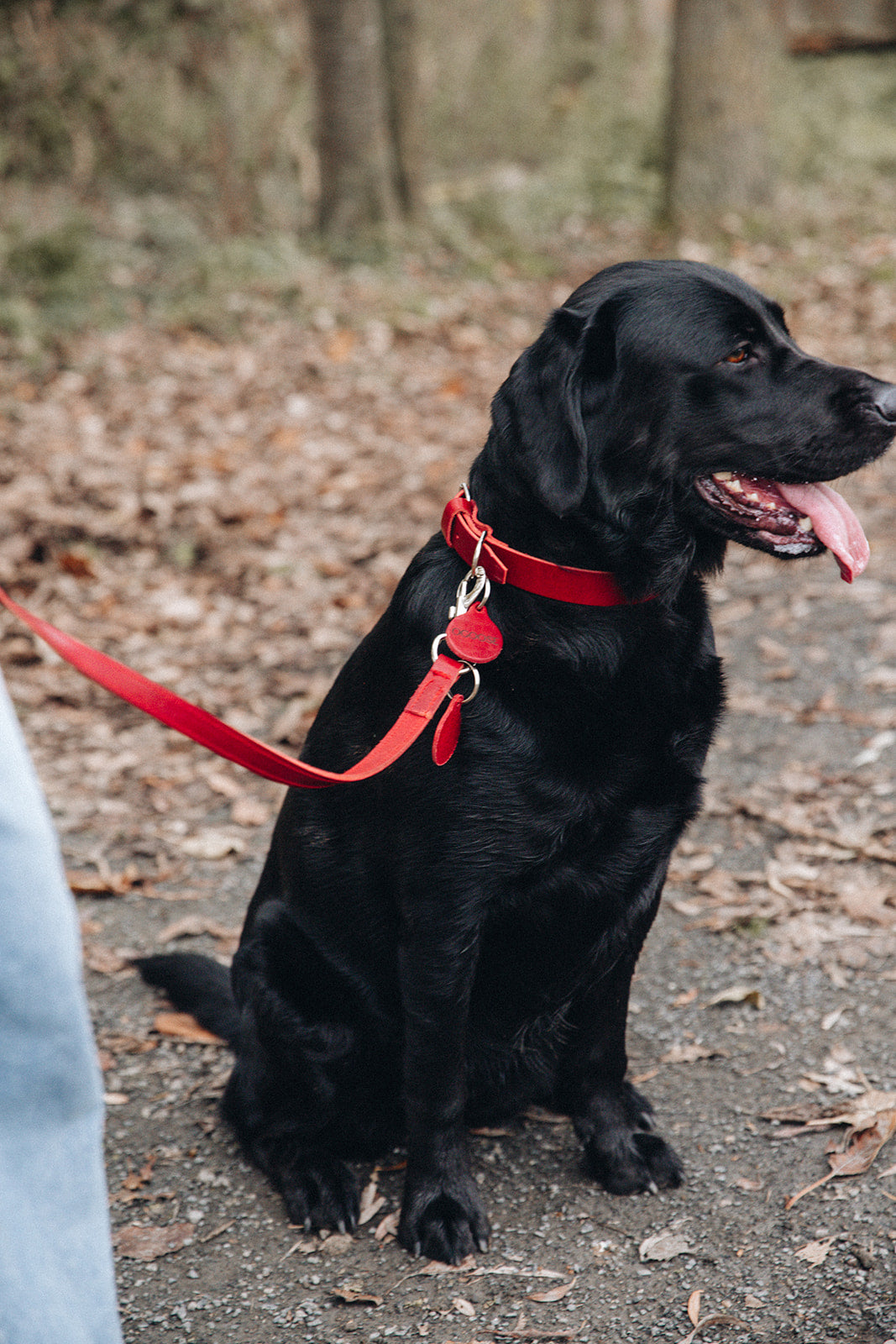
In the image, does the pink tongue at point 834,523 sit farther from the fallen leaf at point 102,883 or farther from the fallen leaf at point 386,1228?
the fallen leaf at point 102,883

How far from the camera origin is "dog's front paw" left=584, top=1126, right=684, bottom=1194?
95.2 inches

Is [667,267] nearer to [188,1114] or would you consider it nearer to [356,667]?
[356,667]

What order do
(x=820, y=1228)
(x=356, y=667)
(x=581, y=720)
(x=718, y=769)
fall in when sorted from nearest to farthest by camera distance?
(x=581, y=720), (x=820, y=1228), (x=356, y=667), (x=718, y=769)

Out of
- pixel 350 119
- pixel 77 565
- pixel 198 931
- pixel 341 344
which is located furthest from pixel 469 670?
pixel 350 119

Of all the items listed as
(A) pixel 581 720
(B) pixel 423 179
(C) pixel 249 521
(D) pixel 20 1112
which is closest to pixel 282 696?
(C) pixel 249 521

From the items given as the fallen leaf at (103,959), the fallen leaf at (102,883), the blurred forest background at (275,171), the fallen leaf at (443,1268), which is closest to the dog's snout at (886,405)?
the fallen leaf at (443,1268)

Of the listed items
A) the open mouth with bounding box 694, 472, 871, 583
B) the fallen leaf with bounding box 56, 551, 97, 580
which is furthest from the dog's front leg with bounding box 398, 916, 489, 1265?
the fallen leaf with bounding box 56, 551, 97, 580

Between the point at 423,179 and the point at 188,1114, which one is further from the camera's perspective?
the point at 423,179

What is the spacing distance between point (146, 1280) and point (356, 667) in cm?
126

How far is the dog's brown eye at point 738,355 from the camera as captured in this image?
217cm

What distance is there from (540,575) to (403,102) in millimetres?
9330

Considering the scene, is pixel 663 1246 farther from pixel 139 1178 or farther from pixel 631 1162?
pixel 139 1178

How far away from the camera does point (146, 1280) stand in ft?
7.42

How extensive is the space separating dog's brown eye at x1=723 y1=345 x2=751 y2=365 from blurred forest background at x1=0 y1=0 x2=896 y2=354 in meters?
6.19
